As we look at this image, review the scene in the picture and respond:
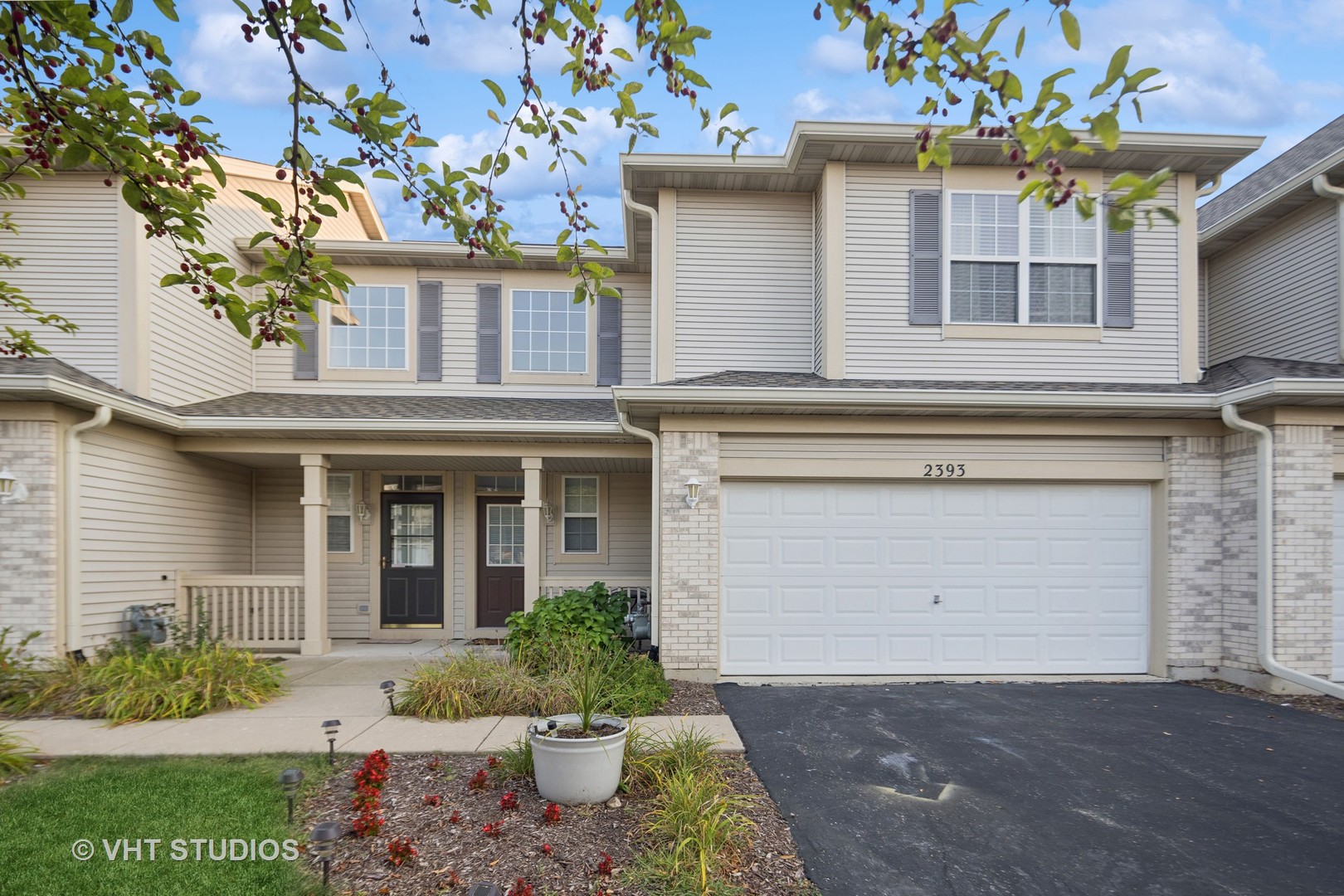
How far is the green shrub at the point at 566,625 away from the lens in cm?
703

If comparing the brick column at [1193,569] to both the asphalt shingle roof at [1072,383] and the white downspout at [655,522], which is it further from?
the white downspout at [655,522]

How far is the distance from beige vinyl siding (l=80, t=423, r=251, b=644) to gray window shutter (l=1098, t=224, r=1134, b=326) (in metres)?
10.5

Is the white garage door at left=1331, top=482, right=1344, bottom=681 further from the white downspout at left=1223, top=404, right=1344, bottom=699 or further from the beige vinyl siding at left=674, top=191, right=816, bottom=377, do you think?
the beige vinyl siding at left=674, top=191, right=816, bottom=377

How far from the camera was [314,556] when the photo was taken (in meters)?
8.62

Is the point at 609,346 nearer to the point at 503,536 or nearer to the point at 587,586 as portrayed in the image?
the point at 503,536

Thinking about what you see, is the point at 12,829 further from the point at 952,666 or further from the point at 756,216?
the point at 756,216

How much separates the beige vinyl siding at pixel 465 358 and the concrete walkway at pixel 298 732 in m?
4.61

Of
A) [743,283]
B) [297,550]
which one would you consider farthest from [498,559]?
[743,283]

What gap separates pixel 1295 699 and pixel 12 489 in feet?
39.4

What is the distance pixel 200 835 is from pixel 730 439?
516cm

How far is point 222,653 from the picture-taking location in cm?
675

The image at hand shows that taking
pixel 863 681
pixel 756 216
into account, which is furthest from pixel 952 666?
pixel 756 216

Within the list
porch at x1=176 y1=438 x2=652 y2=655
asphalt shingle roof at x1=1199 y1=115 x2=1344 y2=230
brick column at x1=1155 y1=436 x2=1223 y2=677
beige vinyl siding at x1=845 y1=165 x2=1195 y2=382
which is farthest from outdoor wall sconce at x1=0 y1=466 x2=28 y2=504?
asphalt shingle roof at x1=1199 y1=115 x2=1344 y2=230

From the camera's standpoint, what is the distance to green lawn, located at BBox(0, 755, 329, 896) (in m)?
3.31
